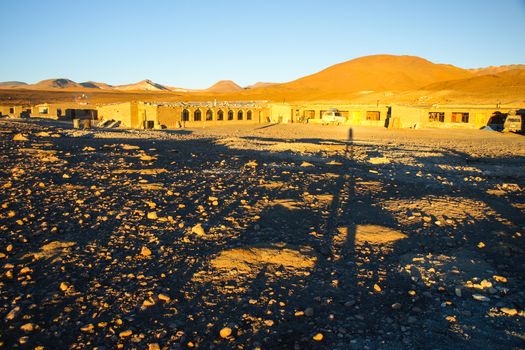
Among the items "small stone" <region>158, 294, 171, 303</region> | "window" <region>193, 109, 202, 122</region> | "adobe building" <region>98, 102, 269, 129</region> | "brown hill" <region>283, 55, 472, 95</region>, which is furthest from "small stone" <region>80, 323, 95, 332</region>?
"brown hill" <region>283, 55, 472, 95</region>

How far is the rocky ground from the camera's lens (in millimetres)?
3377

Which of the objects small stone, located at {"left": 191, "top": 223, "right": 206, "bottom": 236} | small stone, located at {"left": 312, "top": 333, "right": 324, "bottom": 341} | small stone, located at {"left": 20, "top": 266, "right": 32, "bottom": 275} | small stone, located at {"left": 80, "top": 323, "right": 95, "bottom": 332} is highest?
small stone, located at {"left": 191, "top": 223, "right": 206, "bottom": 236}

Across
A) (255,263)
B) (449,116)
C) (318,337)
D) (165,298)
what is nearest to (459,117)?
(449,116)

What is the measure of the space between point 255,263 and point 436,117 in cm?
3996

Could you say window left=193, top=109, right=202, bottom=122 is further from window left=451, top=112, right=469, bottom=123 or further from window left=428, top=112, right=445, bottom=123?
window left=451, top=112, right=469, bottom=123

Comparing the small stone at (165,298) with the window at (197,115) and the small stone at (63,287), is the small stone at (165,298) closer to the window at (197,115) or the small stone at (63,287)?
the small stone at (63,287)

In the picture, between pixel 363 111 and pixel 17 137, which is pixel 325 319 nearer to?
pixel 17 137

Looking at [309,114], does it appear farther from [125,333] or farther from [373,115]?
[125,333]

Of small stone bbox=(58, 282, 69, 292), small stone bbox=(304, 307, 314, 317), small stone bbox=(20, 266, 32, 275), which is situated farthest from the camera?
small stone bbox=(20, 266, 32, 275)

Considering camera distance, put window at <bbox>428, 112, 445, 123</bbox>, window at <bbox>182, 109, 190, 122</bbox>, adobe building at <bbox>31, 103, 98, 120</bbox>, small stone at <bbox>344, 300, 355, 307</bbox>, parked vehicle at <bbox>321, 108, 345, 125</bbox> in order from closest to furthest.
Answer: small stone at <bbox>344, 300, 355, 307</bbox>
window at <bbox>182, 109, 190, 122</bbox>
window at <bbox>428, 112, 445, 123</bbox>
parked vehicle at <bbox>321, 108, 345, 125</bbox>
adobe building at <bbox>31, 103, 98, 120</bbox>

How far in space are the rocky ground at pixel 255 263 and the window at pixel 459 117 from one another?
103 ft

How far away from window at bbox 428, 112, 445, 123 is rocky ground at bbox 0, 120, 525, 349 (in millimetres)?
32106

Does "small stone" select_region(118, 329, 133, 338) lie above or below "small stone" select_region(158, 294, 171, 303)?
below

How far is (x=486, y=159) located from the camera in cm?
1573
